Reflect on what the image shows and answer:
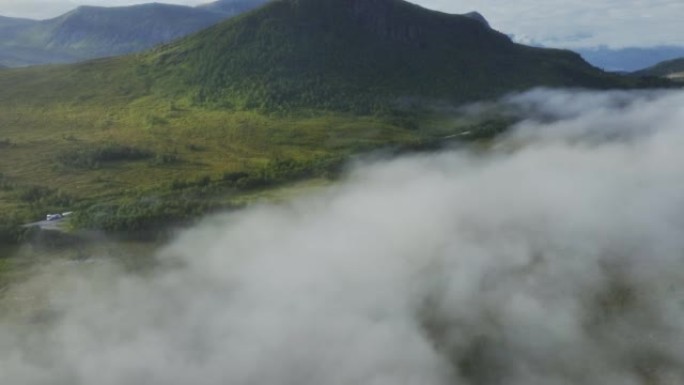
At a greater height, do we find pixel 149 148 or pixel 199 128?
pixel 199 128

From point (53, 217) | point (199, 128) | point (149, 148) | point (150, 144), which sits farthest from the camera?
point (199, 128)

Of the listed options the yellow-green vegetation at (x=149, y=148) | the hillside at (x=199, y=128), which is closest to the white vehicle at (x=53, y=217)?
the yellow-green vegetation at (x=149, y=148)

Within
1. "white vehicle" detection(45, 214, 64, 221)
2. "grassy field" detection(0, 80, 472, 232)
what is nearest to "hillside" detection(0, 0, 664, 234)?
"grassy field" detection(0, 80, 472, 232)

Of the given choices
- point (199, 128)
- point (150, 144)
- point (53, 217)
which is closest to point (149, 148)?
point (150, 144)

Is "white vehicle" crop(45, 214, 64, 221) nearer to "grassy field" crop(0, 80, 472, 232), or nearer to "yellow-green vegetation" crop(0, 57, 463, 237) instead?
"grassy field" crop(0, 80, 472, 232)

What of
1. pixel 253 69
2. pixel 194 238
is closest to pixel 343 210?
pixel 194 238

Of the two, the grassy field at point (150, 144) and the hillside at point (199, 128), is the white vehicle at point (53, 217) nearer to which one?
the grassy field at point (150, 144)

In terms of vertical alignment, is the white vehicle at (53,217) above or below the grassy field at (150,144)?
below

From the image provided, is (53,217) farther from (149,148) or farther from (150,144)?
(150,144)

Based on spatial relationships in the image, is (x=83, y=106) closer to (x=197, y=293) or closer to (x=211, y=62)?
(x=211, y=62)

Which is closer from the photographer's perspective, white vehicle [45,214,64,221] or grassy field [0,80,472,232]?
white vehicle [45,214,64,221]

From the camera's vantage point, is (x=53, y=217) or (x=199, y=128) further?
(x=199, y=128)
